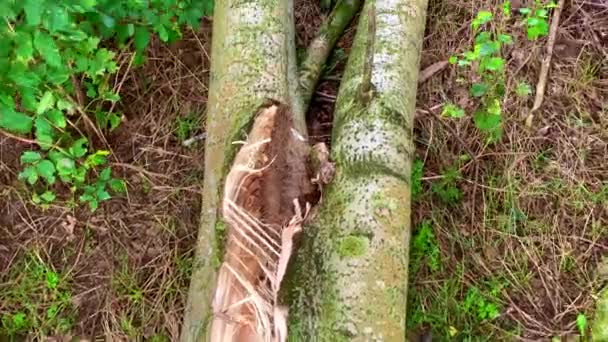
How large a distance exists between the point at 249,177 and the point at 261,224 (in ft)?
0.39

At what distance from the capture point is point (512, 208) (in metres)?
2.05

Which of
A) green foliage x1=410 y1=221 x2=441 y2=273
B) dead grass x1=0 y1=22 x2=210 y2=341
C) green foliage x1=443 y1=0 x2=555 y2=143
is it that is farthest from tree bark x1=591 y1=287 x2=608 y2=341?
dead grass x1=0 y1=22 x2=210 y2=341

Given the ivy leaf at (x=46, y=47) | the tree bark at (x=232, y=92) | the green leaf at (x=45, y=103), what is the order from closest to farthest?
the tree bark at (x=232, y=92) → the ivy leaf at (x=46, y=47) → the green leaf at (x=45, y=103)

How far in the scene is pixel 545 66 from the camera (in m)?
2.19

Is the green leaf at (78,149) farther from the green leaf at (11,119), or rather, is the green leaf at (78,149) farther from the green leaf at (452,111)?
the green leaf at (452,111)

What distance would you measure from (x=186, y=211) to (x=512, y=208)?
1104mm

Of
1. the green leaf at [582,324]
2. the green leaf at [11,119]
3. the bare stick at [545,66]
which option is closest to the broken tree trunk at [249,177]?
the green leaf at [11,119]

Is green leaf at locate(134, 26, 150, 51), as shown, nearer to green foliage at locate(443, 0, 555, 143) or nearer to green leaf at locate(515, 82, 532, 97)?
green foliage at locate(443, 0, 555, 143)

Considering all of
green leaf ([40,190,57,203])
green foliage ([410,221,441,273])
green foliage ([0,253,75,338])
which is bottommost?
green foliage ([0,253,75,338])

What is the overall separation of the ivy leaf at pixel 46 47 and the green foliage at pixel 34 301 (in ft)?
2.53

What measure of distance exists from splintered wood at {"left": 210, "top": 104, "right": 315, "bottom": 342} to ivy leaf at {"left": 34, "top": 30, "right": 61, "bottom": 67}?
2.00 feet

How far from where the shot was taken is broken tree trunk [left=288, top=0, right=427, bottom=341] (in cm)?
140

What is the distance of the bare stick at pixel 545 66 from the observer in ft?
7.10

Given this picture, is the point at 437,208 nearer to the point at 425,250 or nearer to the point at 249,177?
the point at 425,250
